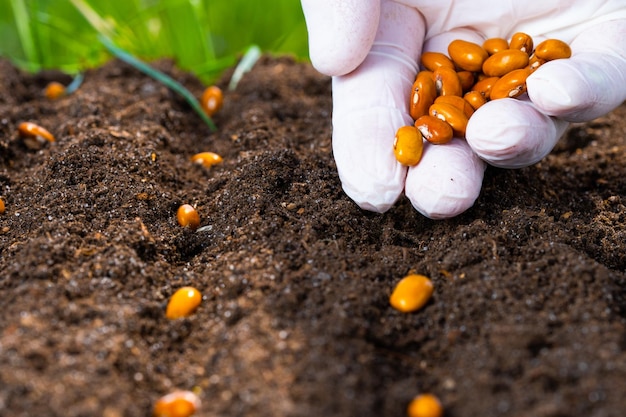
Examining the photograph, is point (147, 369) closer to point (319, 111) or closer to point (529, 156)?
point (529, 156)

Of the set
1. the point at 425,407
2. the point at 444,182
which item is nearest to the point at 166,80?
the point at 444,182

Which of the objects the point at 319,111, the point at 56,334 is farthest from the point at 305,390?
the point at 319,111

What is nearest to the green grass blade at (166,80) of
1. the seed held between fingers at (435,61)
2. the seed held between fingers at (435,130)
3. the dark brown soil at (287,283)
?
the dark brown soil at (287,283)

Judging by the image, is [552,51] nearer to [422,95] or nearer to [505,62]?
[505,62]

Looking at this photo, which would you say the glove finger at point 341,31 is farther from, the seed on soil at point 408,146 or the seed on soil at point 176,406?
the seed on soil at point 176,406

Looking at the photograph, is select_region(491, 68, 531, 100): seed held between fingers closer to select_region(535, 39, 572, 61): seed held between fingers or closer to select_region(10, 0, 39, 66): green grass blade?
select_region(535, 39, 572, 61): seed held between fingers

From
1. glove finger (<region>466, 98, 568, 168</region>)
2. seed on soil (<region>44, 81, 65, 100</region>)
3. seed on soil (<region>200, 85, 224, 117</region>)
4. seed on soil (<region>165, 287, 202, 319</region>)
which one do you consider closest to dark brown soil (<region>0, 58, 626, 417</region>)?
seed on soil (<region>165, 287, 202, 319</region>)

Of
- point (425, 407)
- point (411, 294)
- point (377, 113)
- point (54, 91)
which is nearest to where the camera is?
point (425, 407)
